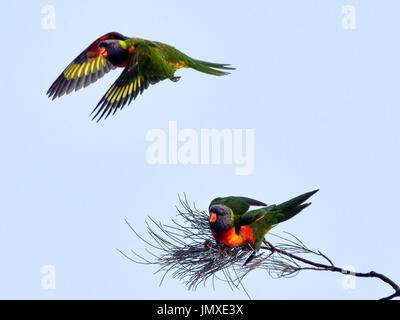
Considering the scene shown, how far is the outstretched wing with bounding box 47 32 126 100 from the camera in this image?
5273mm

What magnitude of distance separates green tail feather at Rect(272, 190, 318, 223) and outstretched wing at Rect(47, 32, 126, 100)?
273 cm

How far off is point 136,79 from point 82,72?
4.01 feet

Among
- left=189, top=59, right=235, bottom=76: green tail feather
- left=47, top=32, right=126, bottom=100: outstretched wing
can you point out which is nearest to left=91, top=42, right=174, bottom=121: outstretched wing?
left=189, top=59, right=235, bottom=76: green tail feather

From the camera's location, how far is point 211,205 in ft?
10.2

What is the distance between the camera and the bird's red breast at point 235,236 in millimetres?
2975

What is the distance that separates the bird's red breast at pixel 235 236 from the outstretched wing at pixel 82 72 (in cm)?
273

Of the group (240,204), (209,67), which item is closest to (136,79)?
(209,67)
